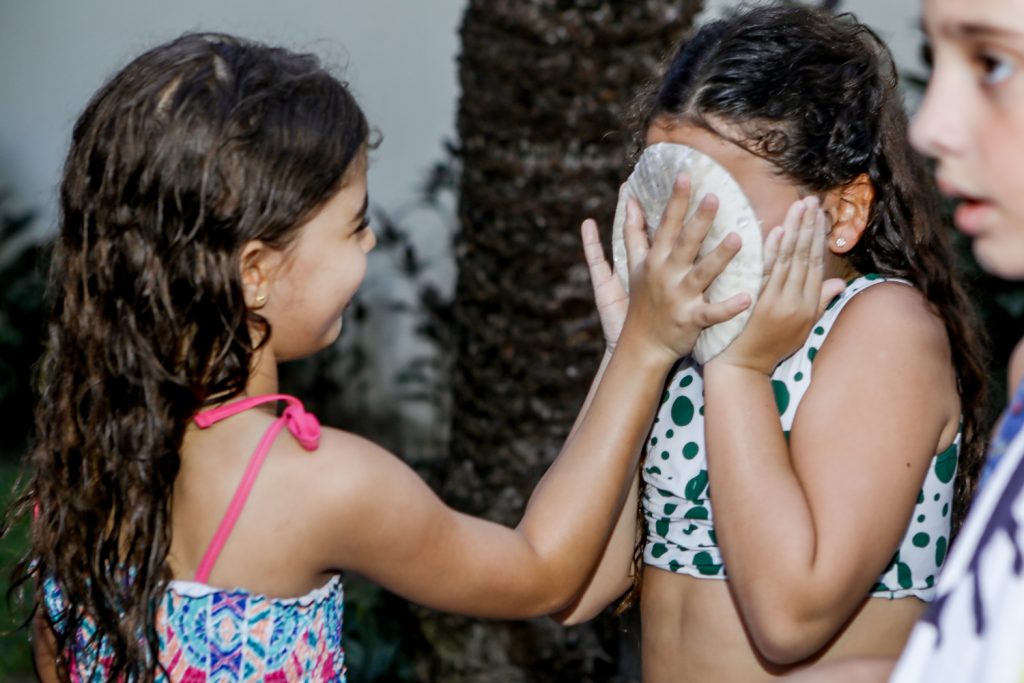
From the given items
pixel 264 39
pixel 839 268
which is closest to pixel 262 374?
pixel 839 268

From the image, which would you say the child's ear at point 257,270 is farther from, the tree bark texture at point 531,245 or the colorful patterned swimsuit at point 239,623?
the tree bark texture at point 531,245

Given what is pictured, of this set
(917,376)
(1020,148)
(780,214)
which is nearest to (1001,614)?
(1020,148)

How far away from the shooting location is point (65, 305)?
1951 mm

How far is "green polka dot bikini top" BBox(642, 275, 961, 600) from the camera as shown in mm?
2068

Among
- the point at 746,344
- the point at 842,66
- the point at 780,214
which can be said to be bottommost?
the point at 746,344

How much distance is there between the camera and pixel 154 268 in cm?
185

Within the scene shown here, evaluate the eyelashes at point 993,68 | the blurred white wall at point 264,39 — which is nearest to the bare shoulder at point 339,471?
the eyelashes at point 993,68

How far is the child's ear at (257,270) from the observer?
6.14 feet

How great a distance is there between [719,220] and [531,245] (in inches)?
66.4

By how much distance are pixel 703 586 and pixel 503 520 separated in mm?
1698

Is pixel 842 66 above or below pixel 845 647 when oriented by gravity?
above

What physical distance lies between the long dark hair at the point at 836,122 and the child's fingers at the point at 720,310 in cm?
25

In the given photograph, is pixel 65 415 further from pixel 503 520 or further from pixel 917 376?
pixel 503 520

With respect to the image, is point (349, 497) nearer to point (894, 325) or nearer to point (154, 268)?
point (154, 268)
